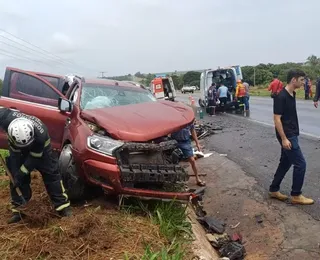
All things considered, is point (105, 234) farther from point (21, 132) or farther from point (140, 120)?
point (140, 120)

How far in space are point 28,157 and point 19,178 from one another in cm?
29

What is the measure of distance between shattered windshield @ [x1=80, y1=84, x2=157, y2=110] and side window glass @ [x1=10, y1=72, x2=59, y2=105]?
2.59ft

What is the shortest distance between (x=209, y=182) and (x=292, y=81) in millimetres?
2571

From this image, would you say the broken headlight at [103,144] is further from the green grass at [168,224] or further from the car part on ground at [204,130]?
the car part on ground at [204,130]

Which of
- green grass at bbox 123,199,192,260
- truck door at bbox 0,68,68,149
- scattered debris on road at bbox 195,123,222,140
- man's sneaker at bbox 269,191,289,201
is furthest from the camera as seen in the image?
scattered debris on road at bbox 195,123,222,140

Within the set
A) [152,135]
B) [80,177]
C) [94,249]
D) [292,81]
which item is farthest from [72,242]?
[292,81]

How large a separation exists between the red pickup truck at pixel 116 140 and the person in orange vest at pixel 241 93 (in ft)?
44.8

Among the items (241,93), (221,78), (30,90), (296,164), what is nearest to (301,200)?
(296,164)

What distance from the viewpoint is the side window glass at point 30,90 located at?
6227 millimetres

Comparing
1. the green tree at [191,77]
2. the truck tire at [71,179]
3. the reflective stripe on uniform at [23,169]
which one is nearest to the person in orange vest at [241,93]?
the truck tire at [71,179]

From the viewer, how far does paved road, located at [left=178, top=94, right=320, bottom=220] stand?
629 centimetres

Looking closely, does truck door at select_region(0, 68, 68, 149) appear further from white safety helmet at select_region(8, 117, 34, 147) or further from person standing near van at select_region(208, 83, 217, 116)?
person standing near van at select_region(208, 83, 217, 116)

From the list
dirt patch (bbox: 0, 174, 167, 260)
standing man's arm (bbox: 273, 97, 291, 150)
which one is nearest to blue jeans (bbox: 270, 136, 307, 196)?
standing man's arm (bbox: 273, 97, 291, 150)

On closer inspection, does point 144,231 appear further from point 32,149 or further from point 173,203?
point 32,149
